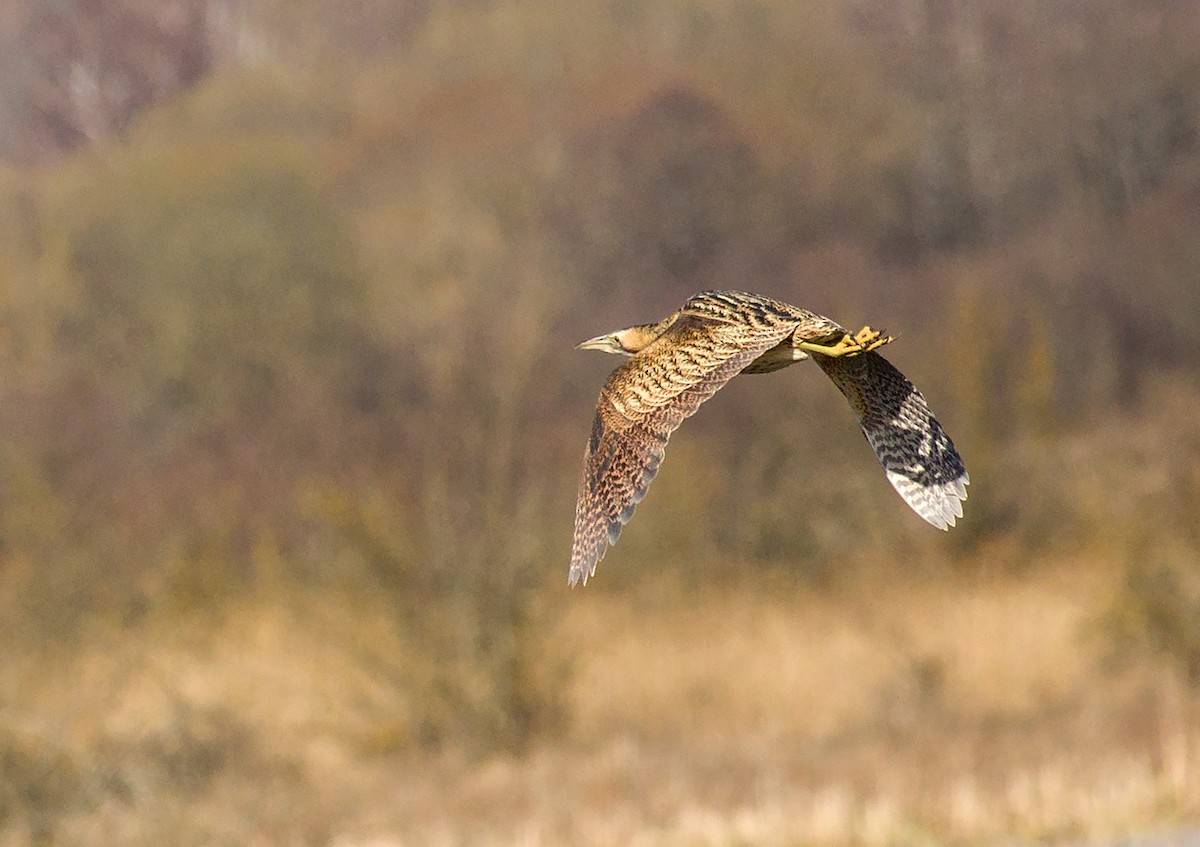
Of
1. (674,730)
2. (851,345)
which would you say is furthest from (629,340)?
(674,730)

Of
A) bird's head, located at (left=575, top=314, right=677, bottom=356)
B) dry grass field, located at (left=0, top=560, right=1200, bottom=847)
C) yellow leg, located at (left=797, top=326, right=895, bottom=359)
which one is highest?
dry grass field, located at (left=0, top=560, right=1200, bottom=847)

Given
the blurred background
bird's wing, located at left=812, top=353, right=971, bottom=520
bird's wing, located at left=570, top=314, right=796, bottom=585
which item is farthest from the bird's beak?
the blurred background

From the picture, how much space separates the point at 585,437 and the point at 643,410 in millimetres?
8984

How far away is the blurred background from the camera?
1144cm

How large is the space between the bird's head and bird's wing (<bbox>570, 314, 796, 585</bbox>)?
0.43 feet

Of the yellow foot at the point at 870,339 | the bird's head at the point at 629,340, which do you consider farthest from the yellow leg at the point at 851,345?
the bird's head at the point at 629,340

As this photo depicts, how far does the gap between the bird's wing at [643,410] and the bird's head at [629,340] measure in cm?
13

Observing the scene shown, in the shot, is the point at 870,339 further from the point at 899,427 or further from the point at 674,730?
the point at 674,730

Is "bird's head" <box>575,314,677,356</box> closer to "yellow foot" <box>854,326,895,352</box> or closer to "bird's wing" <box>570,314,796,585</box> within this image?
"bird's wing" <box>570,314,796,585</box>

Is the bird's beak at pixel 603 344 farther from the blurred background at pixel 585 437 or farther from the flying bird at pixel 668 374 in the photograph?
the blurred background at pixel 585 437

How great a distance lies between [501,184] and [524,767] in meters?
10.1

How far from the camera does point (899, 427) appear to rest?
2.98 metres

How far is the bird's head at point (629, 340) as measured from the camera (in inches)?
106

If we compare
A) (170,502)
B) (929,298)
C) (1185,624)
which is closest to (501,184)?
(170,502)
